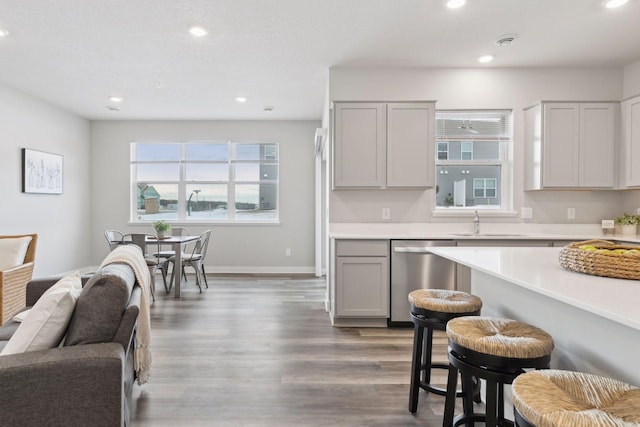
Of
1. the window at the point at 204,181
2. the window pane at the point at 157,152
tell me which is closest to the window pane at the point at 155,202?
the window at the point at 204,181

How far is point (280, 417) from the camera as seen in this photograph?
6.76ft

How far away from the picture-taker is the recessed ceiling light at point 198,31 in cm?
315

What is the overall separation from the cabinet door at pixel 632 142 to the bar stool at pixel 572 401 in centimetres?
357

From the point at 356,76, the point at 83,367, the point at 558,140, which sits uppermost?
the point at 356,76

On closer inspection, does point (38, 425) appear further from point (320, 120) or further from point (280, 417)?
point (320, 120)

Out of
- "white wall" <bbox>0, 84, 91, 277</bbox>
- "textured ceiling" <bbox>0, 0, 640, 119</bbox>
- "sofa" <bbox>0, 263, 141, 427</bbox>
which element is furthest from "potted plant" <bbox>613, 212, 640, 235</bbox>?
"white wall" <bbox>0, 84, 91, 277</bbox>

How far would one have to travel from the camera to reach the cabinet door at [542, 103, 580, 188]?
383 cm

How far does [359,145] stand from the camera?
12.7ft

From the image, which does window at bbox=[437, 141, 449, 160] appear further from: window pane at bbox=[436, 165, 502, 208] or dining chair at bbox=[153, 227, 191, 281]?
dining chair at bbox=[153, 227, 191, 281]

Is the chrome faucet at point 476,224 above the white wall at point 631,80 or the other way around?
the other way around

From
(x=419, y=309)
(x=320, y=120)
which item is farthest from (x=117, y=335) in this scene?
(x=320, y=120)

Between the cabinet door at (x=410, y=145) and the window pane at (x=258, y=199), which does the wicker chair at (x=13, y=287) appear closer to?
the window pane at (x=258, y=199)

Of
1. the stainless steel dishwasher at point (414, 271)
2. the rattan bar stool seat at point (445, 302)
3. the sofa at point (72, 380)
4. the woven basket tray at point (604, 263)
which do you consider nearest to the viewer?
the sofa at point (72, 380)

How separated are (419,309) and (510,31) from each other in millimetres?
2644
